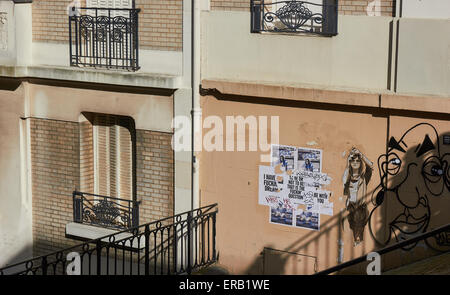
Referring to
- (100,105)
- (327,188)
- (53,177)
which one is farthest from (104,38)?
(327,188)

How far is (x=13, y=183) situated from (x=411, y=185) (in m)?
6.80

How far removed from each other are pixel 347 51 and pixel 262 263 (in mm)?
3243

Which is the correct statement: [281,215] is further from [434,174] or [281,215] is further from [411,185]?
[434,174]

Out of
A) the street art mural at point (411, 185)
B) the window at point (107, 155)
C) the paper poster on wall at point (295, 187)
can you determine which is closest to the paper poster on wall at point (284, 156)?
the paper poster on wall at point (295, 187)

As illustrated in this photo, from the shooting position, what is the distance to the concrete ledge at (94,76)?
504 inches

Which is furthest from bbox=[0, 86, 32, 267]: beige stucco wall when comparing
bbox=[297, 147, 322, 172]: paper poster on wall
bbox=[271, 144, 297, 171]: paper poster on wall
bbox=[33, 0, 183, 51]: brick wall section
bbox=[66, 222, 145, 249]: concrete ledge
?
bbox=[297, 147, 322, 172]: paper poster on wall

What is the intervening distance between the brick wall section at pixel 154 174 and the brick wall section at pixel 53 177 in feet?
4.07

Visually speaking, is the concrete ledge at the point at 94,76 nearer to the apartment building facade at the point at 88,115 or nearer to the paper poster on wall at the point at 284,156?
the apartment building facade at the point at 88,115

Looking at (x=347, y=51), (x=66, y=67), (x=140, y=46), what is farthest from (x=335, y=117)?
(x=66, y=67)

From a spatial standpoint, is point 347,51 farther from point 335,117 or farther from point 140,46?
point 140,46
